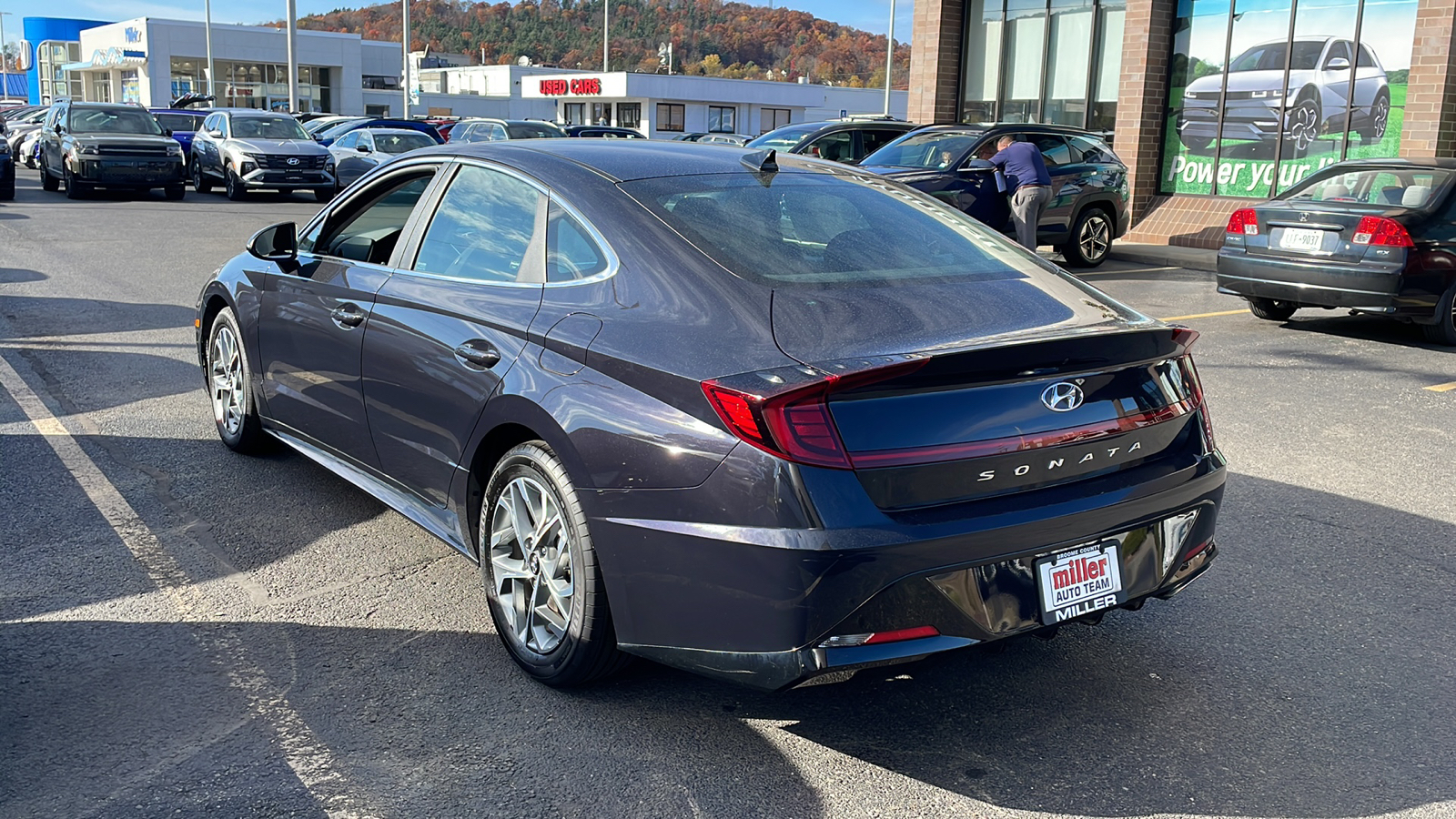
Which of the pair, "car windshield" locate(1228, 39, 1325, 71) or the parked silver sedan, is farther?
the parked silver sedan

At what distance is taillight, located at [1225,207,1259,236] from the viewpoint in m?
10.5

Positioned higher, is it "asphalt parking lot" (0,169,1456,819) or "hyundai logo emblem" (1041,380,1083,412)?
"hyundai logo emblem" (1041,380,1083,412)

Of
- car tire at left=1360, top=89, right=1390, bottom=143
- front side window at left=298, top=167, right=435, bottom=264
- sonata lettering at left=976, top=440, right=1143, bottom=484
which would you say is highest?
car tire at left=1360, top=89, right=1390, bottom=143

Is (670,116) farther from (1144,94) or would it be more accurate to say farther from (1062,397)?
(1062,397)

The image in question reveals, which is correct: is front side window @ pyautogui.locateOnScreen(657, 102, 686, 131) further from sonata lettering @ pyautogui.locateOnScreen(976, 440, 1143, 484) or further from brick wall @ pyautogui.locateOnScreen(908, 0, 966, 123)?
sonata lettering @ pyautogui.locateOnScreen(976, 440, 1143, 484)

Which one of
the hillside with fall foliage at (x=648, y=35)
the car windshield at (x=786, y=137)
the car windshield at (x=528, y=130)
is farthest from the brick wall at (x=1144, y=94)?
the hillside with fall foliage at (x=648, y=35)

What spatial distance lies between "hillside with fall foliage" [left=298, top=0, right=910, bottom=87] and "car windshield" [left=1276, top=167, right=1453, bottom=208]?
10262 centimetres

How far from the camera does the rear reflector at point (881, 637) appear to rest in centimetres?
296

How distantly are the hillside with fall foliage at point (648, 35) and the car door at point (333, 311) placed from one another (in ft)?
357

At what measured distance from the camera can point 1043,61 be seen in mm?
21953

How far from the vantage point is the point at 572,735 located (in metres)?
3.36

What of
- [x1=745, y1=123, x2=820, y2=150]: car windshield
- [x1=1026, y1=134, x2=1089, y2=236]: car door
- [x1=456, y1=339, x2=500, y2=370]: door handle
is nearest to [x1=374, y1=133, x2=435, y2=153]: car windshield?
[x1=745, y1=123, x2=820, y2=150]: car windshield

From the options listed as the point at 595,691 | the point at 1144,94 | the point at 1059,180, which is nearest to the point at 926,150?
the point at 1059,180

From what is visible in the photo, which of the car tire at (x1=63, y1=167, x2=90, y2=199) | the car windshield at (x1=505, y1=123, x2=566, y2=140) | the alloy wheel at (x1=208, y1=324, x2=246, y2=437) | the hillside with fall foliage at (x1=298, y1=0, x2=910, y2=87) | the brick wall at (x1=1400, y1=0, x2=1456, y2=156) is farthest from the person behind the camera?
the hillside with fall foliage at (x1=298, y1=0, x2=910, y2=87)
